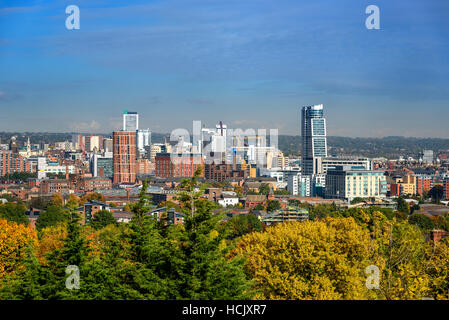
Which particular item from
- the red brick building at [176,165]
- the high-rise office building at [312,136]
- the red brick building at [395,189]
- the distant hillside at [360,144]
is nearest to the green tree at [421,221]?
the red brick building at [395,189]

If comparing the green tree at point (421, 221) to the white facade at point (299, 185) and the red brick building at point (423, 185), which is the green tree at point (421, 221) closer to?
the red brick building at point (423, 185)

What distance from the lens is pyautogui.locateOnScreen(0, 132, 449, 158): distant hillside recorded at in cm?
8712

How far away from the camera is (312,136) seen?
218 feet

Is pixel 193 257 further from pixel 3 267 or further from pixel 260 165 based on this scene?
pixel 260 165

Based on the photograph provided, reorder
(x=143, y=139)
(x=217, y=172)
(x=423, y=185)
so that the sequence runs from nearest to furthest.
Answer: (x=423, y=185) → (x=217, y=172) → (x=143, y=139)

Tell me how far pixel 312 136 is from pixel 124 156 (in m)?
22.8

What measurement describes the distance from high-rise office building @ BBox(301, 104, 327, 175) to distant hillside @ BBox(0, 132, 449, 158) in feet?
56.2

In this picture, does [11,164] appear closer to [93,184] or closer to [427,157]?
[93,184]

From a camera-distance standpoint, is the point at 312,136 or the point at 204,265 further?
the point at 312,136

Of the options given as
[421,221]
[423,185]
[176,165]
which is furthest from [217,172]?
[421,221]

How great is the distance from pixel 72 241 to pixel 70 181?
148 feet

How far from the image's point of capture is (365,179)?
46.2 meters

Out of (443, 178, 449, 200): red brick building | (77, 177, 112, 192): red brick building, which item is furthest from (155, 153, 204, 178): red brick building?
(443, 178, 449, 200): red brick building
